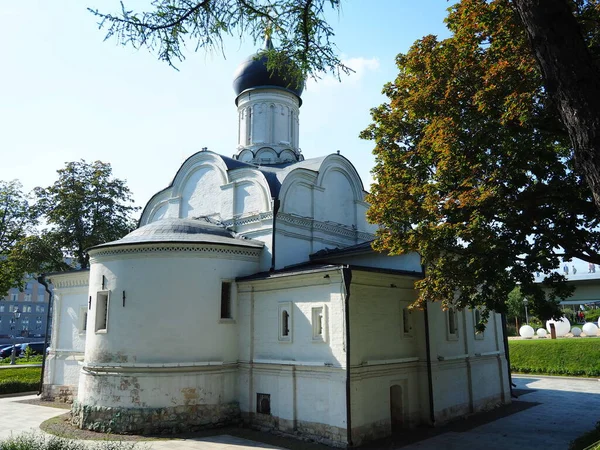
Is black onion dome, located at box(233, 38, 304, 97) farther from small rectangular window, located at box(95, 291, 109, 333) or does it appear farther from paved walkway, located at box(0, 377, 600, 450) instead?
paved walkway, located at box(0, 377, 600, 450)

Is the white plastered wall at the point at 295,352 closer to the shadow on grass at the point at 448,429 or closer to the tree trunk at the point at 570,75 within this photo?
the shadow on grass at the point at 448,429

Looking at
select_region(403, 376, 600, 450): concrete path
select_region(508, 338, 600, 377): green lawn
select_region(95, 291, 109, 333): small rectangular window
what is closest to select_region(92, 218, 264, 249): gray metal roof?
select_region(95, 291, 109, 333): small rectangular window

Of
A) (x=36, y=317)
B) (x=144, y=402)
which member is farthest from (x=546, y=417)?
(x=36, y=317)

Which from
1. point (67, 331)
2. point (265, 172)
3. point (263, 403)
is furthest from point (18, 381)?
point (265, 172)

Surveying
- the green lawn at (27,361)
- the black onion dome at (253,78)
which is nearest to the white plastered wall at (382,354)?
the black onion dome at (253,78)

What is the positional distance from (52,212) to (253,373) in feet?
61.5

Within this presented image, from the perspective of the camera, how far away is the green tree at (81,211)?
2694 centimetres

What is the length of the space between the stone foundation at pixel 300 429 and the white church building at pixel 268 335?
39 millimetres

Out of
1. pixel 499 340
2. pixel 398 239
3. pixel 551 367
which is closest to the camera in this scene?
pixel 398 239

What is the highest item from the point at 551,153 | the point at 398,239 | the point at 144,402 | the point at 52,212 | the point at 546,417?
the point at 52,212

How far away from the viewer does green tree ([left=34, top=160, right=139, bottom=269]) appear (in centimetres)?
2694

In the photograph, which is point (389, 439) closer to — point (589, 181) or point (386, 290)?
point (386, 290)

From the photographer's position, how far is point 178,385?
533 inches

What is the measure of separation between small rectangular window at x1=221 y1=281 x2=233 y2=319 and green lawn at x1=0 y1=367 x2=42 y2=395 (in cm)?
1179
